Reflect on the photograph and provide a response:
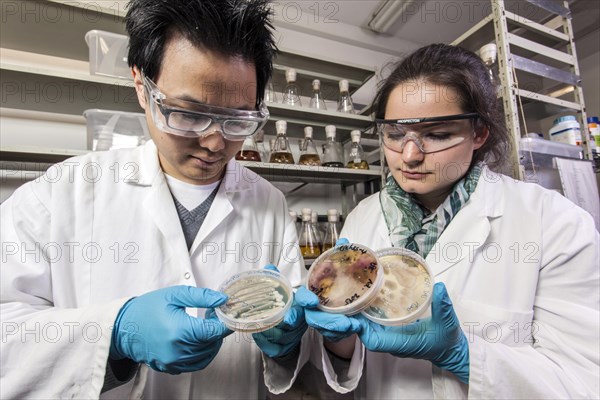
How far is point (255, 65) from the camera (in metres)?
0.84

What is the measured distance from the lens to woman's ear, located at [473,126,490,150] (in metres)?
0.96

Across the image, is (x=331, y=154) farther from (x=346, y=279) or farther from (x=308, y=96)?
(x=346, y=279)

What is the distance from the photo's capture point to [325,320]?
0.65 m

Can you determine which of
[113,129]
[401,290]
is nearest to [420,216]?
[401,290]

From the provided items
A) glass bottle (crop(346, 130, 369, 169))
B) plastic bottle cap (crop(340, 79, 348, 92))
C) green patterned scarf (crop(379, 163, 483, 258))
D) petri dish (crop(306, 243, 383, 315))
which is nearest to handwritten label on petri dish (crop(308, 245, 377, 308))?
petri dish (crop(306, 243, 383, 315))

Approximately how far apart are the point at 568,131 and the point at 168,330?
197cm

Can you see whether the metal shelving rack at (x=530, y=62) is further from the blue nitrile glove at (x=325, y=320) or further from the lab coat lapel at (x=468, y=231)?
the blue nitrile glove at (x=325, y=320)

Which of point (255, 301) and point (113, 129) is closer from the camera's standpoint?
point (255, 301)

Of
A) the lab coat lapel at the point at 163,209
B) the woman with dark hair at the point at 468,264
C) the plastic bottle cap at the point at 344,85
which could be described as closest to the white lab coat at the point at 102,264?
the lab coat lapel at the point at 163,209

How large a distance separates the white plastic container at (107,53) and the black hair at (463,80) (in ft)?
3.88

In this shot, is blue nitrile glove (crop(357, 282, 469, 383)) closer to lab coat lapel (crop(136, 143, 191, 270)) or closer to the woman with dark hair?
the woman with dark hair

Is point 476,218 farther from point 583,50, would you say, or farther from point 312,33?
point 583,50

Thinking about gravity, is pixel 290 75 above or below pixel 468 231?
above

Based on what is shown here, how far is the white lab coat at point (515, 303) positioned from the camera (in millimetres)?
683
